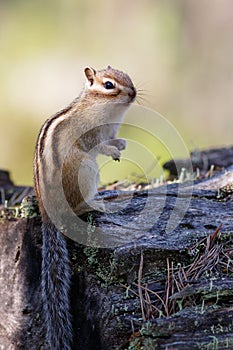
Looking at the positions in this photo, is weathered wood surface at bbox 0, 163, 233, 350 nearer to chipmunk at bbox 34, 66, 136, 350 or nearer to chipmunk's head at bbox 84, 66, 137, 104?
chipmunk at bbox 34, 66, 136, 350

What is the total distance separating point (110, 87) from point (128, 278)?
1284mm

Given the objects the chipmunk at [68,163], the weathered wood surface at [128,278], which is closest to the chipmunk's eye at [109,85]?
the chipmunk at [68,163]

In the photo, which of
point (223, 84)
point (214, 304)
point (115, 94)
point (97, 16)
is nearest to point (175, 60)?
point (223, 84)

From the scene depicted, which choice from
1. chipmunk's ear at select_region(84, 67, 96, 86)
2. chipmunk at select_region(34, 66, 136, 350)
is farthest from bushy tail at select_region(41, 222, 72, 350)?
chipmunk's ear at select_region(84, 67, 96, 86)

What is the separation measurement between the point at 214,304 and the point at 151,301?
0.94 feet

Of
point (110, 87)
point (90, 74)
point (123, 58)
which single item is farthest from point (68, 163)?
A: point (123, 58)

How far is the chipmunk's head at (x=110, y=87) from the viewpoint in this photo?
3561 millimetres

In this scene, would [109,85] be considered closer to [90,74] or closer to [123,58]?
[90,74]

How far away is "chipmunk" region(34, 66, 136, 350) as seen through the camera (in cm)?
279

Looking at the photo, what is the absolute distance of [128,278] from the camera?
2.79 meters

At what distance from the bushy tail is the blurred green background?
15.2 ft

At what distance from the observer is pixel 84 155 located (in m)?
3.36

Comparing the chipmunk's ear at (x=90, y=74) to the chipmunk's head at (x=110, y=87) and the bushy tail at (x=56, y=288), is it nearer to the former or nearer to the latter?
the chipmunk's head at (x=110, y=87)

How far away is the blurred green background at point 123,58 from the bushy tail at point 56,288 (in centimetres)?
464
